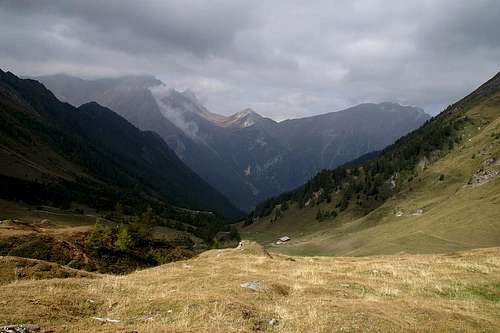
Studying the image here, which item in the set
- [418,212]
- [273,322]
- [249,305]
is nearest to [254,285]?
[249,305]

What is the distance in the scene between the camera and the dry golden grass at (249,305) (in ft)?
59.6

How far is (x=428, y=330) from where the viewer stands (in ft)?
63.2

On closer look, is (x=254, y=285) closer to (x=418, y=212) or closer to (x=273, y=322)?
(x=273, y=322)

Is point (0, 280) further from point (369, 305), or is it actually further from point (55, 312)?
point (369, 305)

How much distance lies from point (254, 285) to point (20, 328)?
1492 cm

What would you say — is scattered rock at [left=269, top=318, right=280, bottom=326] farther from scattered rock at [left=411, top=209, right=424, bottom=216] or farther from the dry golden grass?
A: scattered rock at [left=411, top=209, right=424, bottom=216]

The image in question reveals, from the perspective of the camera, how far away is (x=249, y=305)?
22.1 metres

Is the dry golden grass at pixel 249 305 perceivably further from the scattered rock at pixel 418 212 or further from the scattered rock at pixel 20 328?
the scattered rock at pixel 418 212

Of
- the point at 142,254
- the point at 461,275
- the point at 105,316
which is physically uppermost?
the point at 105,316

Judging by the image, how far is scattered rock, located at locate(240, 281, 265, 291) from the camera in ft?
88.4

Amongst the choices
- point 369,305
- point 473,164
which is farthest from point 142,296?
point 473,164

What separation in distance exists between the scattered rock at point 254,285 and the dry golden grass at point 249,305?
1.23 feet

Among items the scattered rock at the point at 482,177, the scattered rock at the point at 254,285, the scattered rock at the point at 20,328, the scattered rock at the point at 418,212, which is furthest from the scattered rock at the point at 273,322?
the scattered rock at the point at 418,212

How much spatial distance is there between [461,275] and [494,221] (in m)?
72.7
